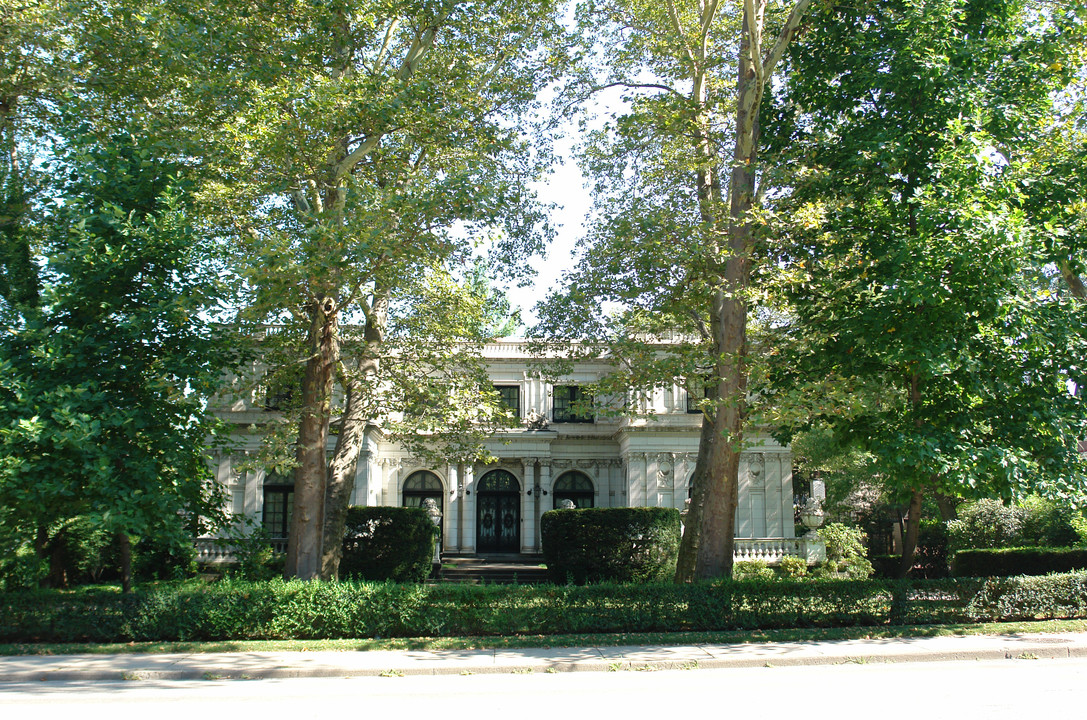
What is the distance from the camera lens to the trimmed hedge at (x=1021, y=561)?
62.5 ft

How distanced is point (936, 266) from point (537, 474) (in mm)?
24439

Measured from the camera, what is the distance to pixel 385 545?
73.8ft

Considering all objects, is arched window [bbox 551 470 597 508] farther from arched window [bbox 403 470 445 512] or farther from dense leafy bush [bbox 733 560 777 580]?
dense leafy bush [bbox 733 560 777 580]

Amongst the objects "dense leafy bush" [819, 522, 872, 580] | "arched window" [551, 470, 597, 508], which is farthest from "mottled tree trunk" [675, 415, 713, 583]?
"arched window" [551, 470, 597, 508]

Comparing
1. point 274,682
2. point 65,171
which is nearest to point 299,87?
point 65,171

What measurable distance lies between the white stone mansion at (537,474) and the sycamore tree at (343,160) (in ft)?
44.8

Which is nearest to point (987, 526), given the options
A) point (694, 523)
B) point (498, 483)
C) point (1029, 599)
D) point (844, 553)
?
point (844, 553)

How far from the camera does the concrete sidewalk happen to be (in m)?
10.8

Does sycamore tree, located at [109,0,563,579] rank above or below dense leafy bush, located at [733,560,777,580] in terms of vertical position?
above

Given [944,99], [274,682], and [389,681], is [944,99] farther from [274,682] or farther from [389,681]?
[274,682]

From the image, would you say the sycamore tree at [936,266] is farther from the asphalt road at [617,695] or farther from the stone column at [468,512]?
the stone column at [468,512]

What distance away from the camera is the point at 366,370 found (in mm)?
17109

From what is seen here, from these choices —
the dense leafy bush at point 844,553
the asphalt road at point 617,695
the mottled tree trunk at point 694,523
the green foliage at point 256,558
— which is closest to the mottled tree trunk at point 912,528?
the asphalt road at point 617,695

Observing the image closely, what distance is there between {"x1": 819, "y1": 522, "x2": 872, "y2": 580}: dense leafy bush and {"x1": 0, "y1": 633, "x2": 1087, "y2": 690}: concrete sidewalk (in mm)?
10633
